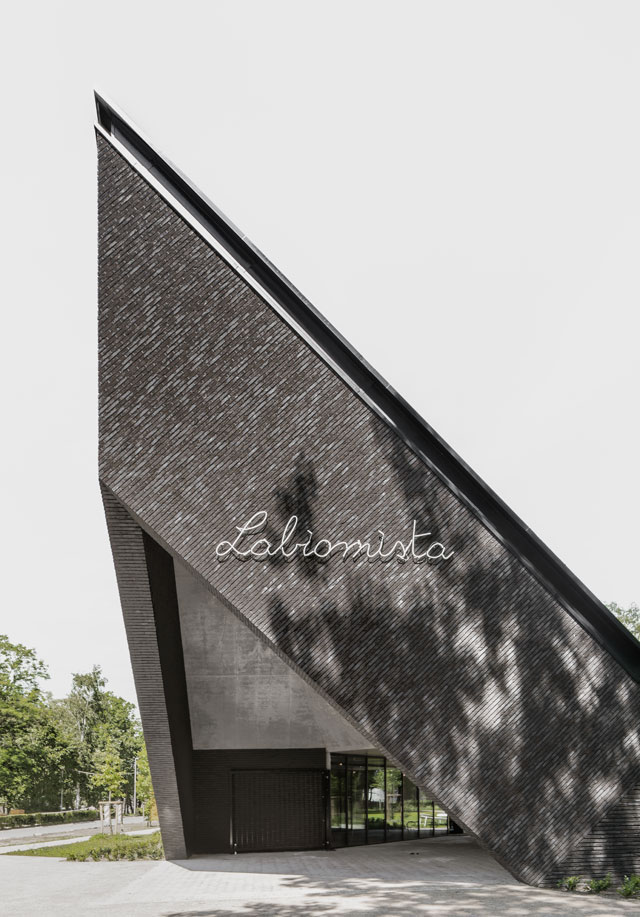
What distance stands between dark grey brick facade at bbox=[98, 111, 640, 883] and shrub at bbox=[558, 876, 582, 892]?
221 mm

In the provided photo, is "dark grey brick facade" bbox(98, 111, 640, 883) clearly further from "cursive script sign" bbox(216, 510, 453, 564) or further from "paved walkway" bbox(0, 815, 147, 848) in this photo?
"paved walkway" bbox(0, 815, 147, 848)

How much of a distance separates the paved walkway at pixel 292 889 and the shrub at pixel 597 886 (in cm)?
48

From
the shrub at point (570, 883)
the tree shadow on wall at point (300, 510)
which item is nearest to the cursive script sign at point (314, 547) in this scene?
the tree shadow on wall at point (300, 510)

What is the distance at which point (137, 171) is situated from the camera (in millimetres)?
14562

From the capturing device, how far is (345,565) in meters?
13.5

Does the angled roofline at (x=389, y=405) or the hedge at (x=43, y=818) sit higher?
the angled roofline at (x=389, y=405)

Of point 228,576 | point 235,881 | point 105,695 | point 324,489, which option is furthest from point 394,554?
point 105,695

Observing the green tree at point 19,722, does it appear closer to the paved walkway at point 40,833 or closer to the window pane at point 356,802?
the paved walkway at point 40,833

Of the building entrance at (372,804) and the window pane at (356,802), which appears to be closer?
the building entrance at (372,804)

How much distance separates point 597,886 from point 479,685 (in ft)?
10.7

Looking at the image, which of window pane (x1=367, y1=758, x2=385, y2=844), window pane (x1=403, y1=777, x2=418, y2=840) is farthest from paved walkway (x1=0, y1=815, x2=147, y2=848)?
window pane (x1=403, y1=777, x2=418, y2=840)

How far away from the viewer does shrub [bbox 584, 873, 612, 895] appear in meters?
12.2

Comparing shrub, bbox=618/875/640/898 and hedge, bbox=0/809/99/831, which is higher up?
shrub, bbox=618/875/640/898

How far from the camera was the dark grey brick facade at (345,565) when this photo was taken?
42.4 feet
